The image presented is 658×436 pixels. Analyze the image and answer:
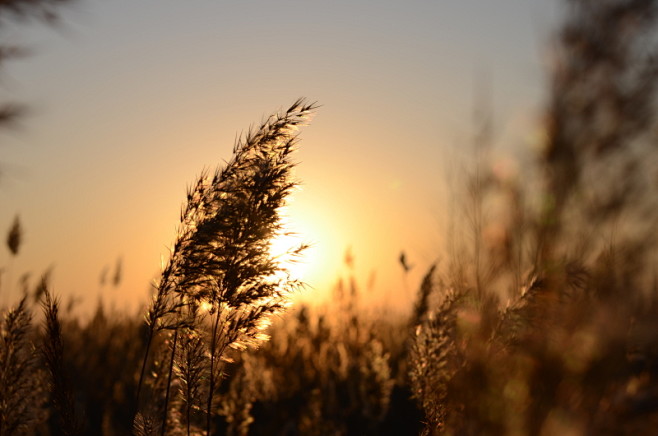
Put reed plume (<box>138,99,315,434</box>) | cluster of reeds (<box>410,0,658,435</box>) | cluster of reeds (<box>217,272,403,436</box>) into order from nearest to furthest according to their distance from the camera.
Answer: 1. cluster of reeds (<box>410,0,658,435</box>)
2. reed plume (<box>138,99,315,434</box>)
3. cluster of reeds (<box>217,272,403,436</box>)

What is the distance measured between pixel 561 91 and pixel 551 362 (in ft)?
14.1

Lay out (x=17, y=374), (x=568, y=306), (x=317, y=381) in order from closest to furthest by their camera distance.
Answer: (x=568, y=306) < (x=17, y=374) < (x=317, y=381)

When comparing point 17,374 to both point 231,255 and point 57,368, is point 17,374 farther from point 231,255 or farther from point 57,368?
point 231,255

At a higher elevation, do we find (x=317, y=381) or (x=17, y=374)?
(x=317, y=381)

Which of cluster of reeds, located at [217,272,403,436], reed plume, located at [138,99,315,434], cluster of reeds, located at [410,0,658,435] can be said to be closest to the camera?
cluster of reeds, located at [410,0,658,435]

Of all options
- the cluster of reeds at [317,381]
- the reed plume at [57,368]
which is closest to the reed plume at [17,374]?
the reed plume at [57,368]

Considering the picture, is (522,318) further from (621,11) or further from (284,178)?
(621,11)

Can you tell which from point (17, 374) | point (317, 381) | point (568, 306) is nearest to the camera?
point (568, 306)

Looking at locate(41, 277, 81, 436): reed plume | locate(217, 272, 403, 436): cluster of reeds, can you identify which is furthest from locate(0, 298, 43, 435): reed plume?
locate(217, 272, 403, 436): cluster of reeds

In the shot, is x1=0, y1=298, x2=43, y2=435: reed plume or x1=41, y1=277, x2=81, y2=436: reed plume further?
x1=0, y1=298, x2=43, y2=435: reed plume

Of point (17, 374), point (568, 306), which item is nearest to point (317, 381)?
point (17, 374)

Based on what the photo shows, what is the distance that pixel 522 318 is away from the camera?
3246 mm

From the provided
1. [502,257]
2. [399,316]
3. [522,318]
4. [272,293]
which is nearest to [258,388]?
[502,257]

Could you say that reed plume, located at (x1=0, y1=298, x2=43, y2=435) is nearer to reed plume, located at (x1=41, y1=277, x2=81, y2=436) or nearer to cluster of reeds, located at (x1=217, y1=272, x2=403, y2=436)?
reed plume, located at (x1=41, y1=277, x2=81, y2=436)
